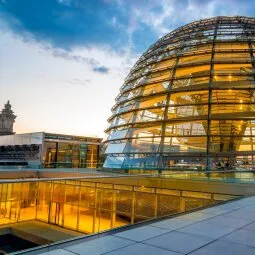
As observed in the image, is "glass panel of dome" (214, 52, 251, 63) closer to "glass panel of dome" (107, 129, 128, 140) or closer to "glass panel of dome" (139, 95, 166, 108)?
"glass panel of dome" (139, 95, 166, 108)

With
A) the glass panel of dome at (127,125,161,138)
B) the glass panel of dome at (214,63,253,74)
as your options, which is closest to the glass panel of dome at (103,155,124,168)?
the glass panel of dome at (127,125,161,138)

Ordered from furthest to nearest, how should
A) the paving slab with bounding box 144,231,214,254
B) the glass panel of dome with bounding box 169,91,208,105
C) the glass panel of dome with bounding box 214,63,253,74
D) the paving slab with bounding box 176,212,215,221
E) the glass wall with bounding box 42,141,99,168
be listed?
the glass wall with bounding box 42,141,99,168 < the glass panel of dome with bounding box 214,63,253,74 < the glass panel of dome with bounding box 169,91,208,105 < the paving slab with bounding box 176,212,215,221 < the paving slab with bounding box 144,231,214,254

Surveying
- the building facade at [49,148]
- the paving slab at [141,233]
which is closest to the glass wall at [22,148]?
the building facade at [49,148]

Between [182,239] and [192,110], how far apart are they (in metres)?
15.3

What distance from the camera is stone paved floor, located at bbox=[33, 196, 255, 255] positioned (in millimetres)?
4344

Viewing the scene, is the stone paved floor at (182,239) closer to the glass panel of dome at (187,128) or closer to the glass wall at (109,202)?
the glass wall at (109,202)

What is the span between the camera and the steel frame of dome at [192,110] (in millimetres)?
18078

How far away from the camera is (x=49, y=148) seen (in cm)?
5191

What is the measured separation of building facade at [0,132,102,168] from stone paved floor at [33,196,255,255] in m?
43.1

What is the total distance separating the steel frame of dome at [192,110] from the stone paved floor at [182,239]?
1119cm

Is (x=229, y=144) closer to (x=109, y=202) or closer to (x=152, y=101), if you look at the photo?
(x=152, y=101)

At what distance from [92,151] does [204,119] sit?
1635 inches

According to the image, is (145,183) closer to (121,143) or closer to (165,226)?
(165,226)

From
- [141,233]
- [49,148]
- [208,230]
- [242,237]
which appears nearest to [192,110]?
[208,230]
